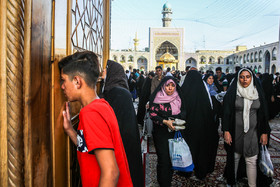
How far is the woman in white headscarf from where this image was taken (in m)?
2.20

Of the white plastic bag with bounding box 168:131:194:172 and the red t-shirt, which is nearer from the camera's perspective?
the red t-shirt

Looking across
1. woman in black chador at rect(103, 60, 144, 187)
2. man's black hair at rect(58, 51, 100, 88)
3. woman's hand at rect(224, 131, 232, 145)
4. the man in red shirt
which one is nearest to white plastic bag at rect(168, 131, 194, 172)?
woman's hand at rect(224, 131, 232, 145)

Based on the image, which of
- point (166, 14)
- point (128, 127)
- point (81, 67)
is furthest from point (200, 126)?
point (166, 14)

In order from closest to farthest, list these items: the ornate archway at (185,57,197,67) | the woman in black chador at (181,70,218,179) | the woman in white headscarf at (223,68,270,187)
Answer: the woman in white headscarf at (223,68,270,187)
the woman in black chador at (181,70,218,179)
the ornate archway at (185,57,197,67)

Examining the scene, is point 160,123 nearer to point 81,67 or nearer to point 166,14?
point 81,67

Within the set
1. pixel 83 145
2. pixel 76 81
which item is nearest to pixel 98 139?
pixel 83 145

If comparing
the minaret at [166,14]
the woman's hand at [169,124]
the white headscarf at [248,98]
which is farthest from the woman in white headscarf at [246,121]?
the minaret at [166,14]

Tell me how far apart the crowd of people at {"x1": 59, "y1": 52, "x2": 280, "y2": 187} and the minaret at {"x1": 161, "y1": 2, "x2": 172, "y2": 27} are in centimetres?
3290

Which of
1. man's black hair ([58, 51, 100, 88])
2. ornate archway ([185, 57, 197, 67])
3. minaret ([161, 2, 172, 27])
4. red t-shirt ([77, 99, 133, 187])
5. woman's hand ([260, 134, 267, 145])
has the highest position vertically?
minaret ([161, 2, 172, 27])

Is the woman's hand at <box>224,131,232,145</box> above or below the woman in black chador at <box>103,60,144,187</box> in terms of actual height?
below

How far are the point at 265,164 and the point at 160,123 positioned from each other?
3.41 ft

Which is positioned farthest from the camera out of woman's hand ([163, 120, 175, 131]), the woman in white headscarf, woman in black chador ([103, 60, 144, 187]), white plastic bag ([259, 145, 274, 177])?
woman's hand ([163, 120, 175, 131])

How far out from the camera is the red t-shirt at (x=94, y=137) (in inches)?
31.4

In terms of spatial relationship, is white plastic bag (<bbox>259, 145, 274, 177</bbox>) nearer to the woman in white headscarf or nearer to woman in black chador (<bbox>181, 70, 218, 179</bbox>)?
the woman in white headscarf
